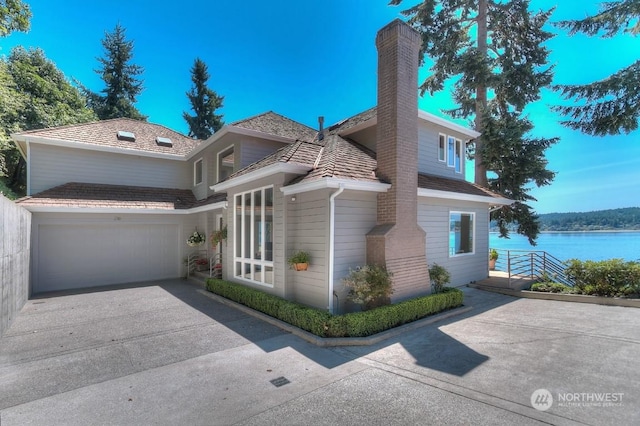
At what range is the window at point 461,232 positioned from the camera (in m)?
10.1

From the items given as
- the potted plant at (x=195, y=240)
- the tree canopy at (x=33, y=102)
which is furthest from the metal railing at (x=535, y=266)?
the tree canopy at (x=33, y=102)

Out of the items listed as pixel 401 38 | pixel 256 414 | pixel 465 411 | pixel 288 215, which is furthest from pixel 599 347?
pixel 401 38

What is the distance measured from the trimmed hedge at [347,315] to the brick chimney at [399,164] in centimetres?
46

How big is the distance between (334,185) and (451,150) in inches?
276

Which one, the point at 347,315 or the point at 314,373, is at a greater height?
the point at 347,315

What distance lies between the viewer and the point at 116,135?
44.0ft

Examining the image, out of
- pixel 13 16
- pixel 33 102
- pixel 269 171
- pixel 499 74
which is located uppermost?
pixel 499 74

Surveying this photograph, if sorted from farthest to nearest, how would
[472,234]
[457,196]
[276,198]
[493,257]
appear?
[493,257] < [472,234] < [457,196] < [276,198]

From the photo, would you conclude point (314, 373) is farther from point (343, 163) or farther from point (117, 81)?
point (117, 81)

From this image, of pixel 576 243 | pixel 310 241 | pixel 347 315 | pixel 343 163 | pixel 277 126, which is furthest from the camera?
pixel 576 243

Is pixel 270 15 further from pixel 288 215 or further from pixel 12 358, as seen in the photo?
pixel 12 358

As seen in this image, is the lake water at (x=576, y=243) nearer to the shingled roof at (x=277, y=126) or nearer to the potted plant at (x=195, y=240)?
the shingled roof at (x=277, y=126)

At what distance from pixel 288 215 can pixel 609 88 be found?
14297 millimetres

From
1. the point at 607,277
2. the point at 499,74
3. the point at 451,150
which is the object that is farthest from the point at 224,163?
the point at 499,74
